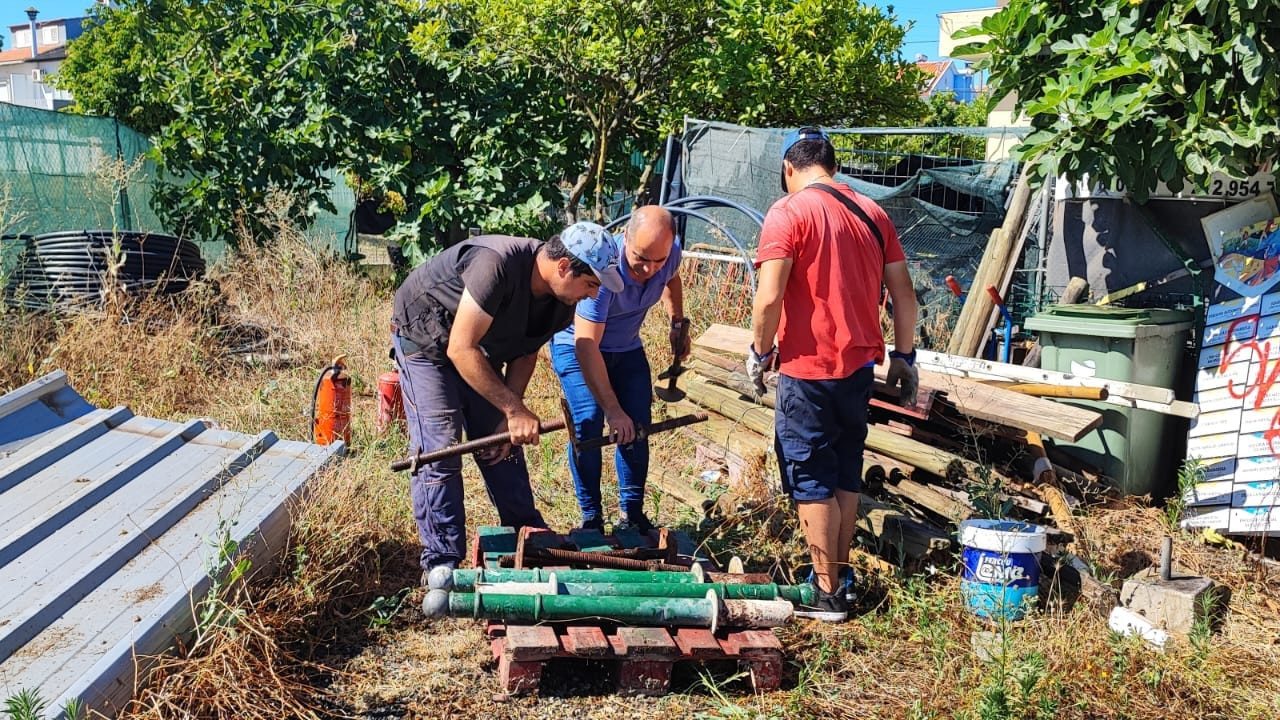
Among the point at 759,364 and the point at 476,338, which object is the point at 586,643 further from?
the point at 759,364

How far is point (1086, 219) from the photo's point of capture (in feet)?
19.7

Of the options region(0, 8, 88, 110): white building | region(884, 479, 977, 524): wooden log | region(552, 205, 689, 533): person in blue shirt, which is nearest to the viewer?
region(552, 205, 689, 533): person in blue shirt

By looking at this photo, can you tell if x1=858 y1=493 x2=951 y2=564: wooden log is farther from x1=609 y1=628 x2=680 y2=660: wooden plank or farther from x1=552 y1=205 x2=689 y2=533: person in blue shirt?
x1=609 y1=628 x2=680 y2=660: wooden plank

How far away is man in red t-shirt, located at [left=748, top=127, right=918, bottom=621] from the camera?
371cm

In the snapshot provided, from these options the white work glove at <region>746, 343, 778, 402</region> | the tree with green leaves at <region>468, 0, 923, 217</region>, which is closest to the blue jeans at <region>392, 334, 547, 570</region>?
the white work glove at <region>746, 343, 778, 402</region>

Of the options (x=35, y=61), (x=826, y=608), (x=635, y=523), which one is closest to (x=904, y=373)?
(x=826, y=608)

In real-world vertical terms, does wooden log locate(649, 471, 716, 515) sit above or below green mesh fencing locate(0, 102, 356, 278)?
below

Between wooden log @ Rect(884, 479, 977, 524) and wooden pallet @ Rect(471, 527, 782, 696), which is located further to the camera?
wooden log @ Rect(884, 479, 977, 524)

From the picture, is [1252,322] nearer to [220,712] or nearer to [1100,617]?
[1100,617]

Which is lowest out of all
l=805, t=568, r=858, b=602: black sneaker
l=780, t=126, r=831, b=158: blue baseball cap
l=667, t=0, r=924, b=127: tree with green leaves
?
l=805, t=568, r=858, b=602: black sneaker

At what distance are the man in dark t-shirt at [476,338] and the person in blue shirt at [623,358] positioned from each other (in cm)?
22

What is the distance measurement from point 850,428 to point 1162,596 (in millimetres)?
1270

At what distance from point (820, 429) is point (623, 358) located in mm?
1038

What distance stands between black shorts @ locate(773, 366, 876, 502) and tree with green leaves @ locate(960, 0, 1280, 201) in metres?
2.05
